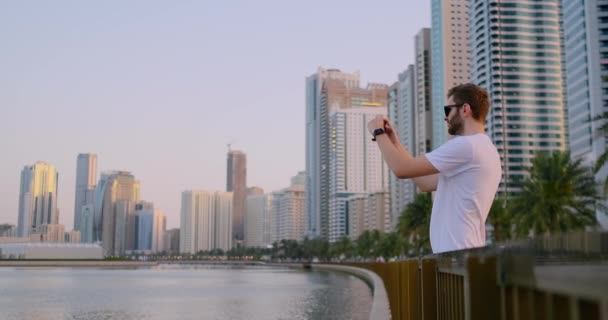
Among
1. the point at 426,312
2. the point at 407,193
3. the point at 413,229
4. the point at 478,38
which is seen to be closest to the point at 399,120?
the point at 407,193

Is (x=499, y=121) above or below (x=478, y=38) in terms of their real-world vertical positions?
below

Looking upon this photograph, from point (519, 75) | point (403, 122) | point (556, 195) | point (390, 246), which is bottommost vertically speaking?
point (390, 246)

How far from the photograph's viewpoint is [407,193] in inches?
6526

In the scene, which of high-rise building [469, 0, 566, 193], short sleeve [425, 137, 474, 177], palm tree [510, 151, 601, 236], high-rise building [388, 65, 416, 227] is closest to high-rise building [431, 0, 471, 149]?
high-rise building [388, 65, 416, 227]

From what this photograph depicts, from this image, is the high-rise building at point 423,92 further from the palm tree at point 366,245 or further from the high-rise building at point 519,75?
the palm tree at point 366,245

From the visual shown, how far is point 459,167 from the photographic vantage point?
10.2 ft

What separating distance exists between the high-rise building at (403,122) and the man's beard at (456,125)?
16153 cm

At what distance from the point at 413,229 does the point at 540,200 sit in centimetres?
2297

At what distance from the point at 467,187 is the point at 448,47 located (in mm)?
157168

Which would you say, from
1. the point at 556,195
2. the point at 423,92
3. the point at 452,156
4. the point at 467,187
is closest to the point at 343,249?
the point at 423,92

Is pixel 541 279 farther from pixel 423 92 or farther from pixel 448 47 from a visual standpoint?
pixel 423 92

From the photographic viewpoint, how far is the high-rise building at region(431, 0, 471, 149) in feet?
503

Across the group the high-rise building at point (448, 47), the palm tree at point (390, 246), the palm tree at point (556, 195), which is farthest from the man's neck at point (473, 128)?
the high-rise building at point (448, 47)

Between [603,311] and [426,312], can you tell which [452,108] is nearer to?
[426,312]
